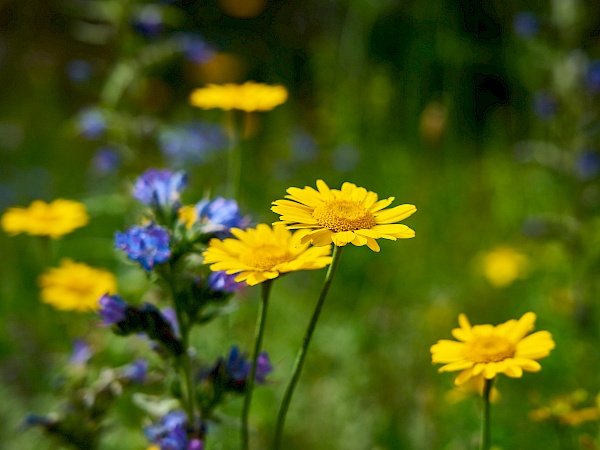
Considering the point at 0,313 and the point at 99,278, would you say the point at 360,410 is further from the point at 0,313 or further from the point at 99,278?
the point at 0,313

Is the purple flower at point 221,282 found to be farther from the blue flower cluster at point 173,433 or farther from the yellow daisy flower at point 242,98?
the yellow daisy flower at point 242,98

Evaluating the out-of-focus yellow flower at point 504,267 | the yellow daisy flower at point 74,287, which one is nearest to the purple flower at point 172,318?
the yellow daisy flower at point 74,287

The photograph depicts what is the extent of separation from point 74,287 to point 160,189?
1015 mm

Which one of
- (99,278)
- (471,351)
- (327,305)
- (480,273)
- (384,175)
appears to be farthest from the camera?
(384,175)

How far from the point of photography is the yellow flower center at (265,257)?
3.87ft

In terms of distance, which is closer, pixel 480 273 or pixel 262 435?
pixel 262 435

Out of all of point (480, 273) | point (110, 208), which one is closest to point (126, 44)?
point (110, 208)

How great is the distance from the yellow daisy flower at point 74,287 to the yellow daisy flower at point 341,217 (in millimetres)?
1198

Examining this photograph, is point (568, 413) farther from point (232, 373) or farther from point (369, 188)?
point (369, 188)

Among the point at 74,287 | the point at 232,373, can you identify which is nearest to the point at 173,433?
the point at 232,373

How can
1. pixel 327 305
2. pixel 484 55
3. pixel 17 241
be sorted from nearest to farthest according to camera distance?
pixel 327 305 < pixel 17 241 < pixel 484 55

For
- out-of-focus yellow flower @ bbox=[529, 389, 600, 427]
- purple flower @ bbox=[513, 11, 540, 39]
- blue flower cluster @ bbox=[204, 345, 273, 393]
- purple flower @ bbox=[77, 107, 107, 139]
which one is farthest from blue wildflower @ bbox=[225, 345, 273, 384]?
purple flower @ bbox=[513, 11, 540, 39]

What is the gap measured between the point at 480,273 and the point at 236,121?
7.24 ft

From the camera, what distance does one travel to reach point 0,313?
125 inches
